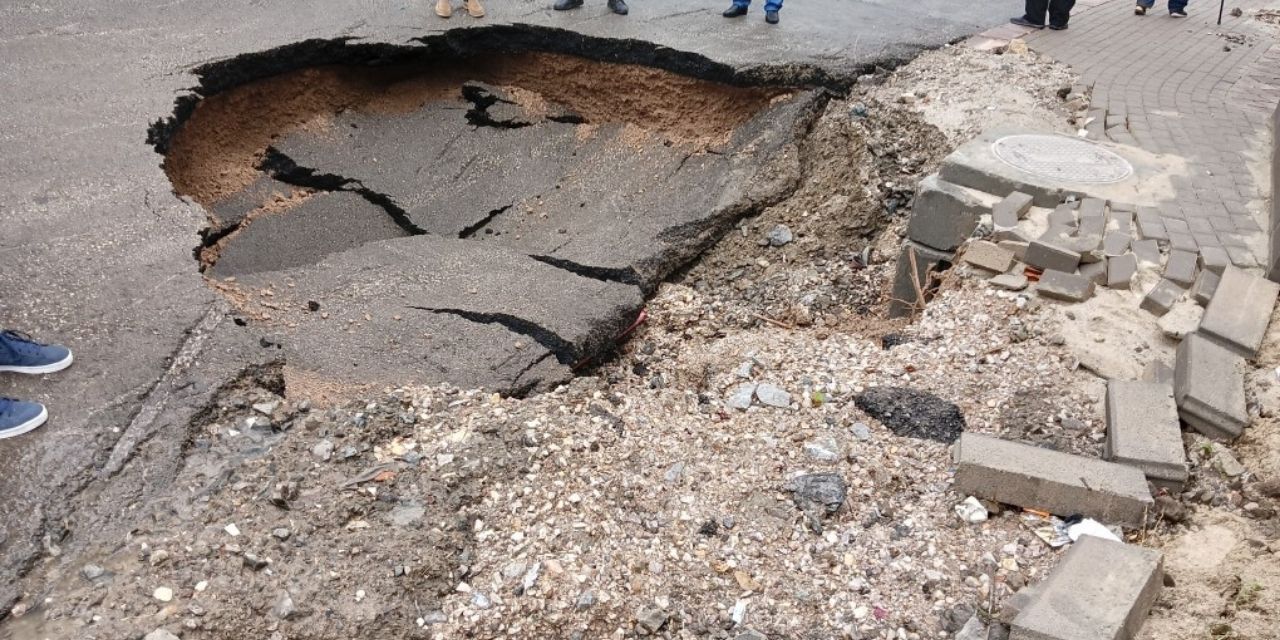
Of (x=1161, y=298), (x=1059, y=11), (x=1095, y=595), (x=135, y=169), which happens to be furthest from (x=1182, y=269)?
(x=135, y=169)

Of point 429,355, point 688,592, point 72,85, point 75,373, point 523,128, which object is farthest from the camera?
point 523,128

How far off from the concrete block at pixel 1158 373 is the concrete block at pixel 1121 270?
18.2 inches

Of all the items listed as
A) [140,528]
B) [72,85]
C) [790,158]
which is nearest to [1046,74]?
[790,158]

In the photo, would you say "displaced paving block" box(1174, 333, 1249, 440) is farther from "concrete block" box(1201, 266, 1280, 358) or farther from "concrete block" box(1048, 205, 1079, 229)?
"concrete block" box(1048, 205, 1079, 229)

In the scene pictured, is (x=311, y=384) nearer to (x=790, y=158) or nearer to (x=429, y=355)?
(x=429, y=355)

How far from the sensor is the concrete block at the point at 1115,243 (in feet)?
12.8

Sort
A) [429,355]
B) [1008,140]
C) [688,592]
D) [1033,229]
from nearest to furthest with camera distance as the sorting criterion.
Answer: [688,592]
[429,355]
[1033,229]
[1008,140]

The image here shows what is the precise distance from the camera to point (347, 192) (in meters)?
5.93

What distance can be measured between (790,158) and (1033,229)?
6.52 feet

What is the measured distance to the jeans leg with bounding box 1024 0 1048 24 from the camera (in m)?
7.12

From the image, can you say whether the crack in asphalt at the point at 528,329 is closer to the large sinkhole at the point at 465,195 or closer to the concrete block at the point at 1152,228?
the large sinkhole at the point at 465,195

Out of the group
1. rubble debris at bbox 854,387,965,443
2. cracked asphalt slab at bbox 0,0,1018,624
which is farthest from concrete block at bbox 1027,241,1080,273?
cracked asphalt slab at bbox 0,0,1018,624

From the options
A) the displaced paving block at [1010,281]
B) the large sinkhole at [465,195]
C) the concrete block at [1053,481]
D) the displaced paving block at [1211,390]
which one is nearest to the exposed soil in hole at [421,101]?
the large sinkhole at [465,195]

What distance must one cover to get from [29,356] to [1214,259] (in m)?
4.94
